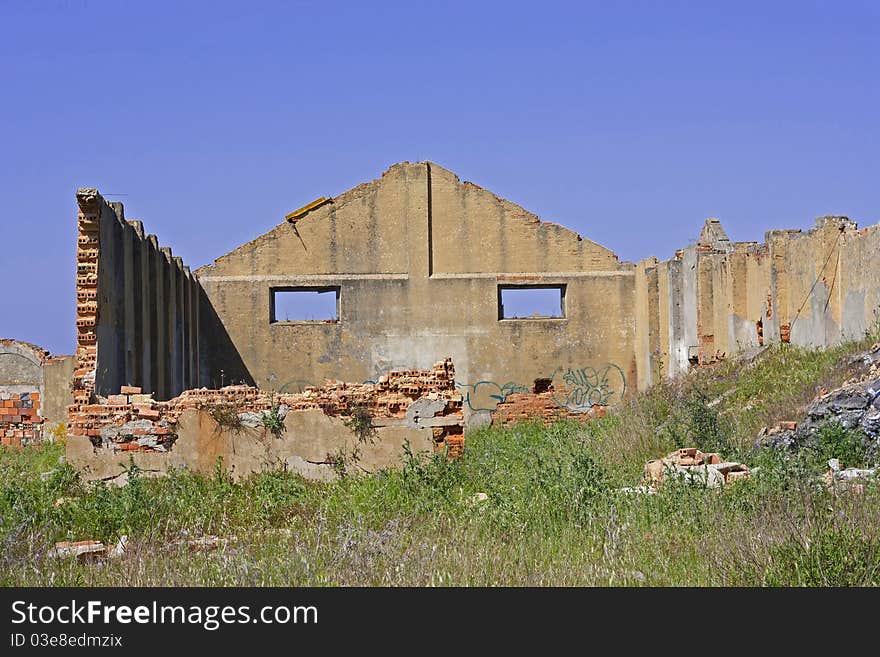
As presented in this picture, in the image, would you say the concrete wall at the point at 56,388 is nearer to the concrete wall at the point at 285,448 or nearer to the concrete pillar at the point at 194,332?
the concrete pillar at the point at 194,332

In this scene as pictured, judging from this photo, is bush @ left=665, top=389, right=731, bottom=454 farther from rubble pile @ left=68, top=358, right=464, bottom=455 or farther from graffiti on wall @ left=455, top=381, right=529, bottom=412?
graffiti on wall @ left=455, top=381, right=529, bottom=412

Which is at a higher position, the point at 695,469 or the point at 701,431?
the point at 701,431

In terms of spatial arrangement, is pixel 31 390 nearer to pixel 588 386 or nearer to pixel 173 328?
pixel 173 328

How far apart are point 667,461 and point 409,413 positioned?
271cm

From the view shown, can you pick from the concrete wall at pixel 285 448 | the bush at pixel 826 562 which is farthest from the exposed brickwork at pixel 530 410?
the bush at pixel 826 562

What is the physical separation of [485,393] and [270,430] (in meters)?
10.4

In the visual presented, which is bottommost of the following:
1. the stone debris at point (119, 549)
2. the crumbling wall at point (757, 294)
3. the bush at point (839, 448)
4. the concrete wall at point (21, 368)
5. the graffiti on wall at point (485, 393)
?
the stone debris at point (119, 549)

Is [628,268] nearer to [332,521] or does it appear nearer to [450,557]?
[332,521]

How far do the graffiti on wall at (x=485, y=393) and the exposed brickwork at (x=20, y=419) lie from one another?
7.98m

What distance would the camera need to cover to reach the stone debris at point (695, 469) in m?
9.00

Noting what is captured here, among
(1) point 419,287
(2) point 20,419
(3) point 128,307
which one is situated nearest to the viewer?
(3) point 128,307

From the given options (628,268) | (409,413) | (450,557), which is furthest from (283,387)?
(450,557)

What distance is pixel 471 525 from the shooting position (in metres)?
7.91

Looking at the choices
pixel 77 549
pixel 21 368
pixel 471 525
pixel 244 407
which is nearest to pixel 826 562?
→ pixel 471 525
